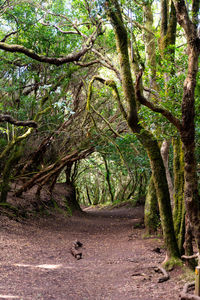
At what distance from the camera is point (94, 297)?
532 cm

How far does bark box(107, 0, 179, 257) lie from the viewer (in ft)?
20.5

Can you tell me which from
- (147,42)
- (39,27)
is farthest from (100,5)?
(39,27)

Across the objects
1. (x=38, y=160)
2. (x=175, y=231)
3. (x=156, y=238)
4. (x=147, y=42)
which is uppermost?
(x=147, y=42)

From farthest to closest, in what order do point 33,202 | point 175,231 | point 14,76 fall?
1. point 33,202
2. point 14,76
3. point 175,231

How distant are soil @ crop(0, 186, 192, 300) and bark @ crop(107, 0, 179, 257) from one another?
0.88 m

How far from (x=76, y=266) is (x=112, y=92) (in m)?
5.00

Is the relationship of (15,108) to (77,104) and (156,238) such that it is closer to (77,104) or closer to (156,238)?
(77,104)

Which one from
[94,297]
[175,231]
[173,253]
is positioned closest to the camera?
[94,297]

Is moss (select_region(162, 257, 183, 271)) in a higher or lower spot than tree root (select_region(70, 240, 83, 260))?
higher

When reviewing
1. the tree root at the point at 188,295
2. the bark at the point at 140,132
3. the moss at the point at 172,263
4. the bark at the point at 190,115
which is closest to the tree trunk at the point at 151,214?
the bark at the point at 140,132

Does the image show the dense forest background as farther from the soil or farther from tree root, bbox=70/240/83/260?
tree root, bbox=70/240/83/260

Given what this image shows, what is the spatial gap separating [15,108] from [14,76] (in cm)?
137

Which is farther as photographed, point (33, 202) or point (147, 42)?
point (33, 202)

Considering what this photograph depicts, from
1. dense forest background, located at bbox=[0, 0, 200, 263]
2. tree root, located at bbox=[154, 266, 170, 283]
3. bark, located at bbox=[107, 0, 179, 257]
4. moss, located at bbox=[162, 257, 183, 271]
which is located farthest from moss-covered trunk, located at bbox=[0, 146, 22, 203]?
moss, located at bbox=[162, 257, 183, 271]
